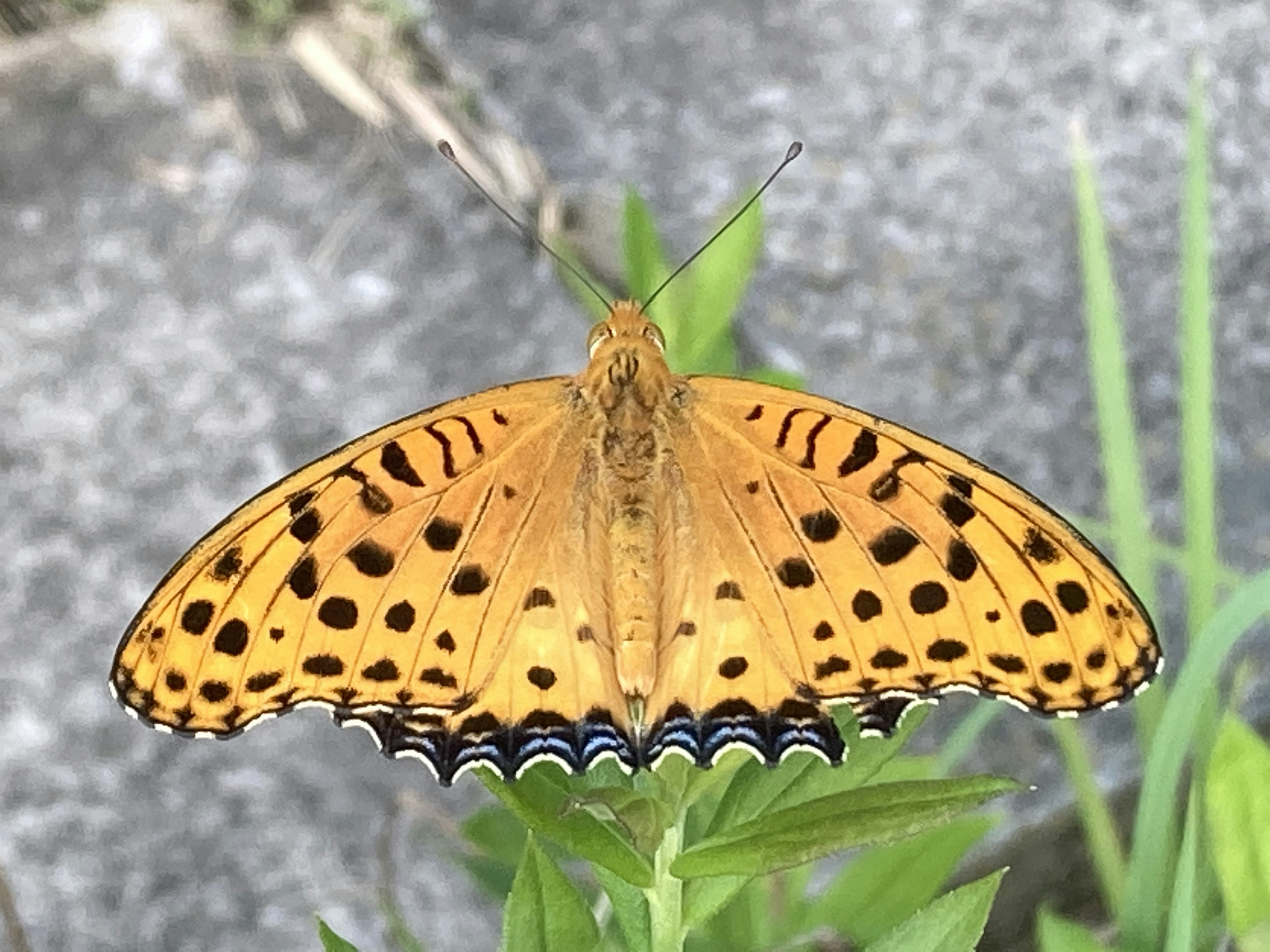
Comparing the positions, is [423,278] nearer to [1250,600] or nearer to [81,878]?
[81,878]

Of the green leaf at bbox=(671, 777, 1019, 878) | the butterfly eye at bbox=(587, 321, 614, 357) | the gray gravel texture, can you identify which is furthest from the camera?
the gray gravel texture

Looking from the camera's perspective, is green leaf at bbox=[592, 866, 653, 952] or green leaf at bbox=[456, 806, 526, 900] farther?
green leaf at bbox=[456, 806, 526, 900]

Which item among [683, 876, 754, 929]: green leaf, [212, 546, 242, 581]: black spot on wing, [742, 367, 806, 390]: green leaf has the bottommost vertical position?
[683, 876, 754, 929]: green leaf

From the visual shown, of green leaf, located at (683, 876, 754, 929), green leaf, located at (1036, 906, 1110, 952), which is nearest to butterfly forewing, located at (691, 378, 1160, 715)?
green leaf, located at (683, 876, 754, 929)

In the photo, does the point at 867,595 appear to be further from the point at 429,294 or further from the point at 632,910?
the point at 429,294

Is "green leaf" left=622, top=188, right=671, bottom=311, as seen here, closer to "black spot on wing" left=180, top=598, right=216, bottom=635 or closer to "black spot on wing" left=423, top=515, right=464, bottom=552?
"black spot on wing" left=423, top=515, right=464, bottom=552

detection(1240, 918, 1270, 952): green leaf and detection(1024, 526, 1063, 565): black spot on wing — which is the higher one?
detection(1024, 526, 1063, 565): black spot on wing

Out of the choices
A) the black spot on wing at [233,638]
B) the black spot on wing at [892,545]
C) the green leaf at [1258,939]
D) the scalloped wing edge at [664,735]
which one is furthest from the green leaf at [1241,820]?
the black spot on wing at [233,638]
